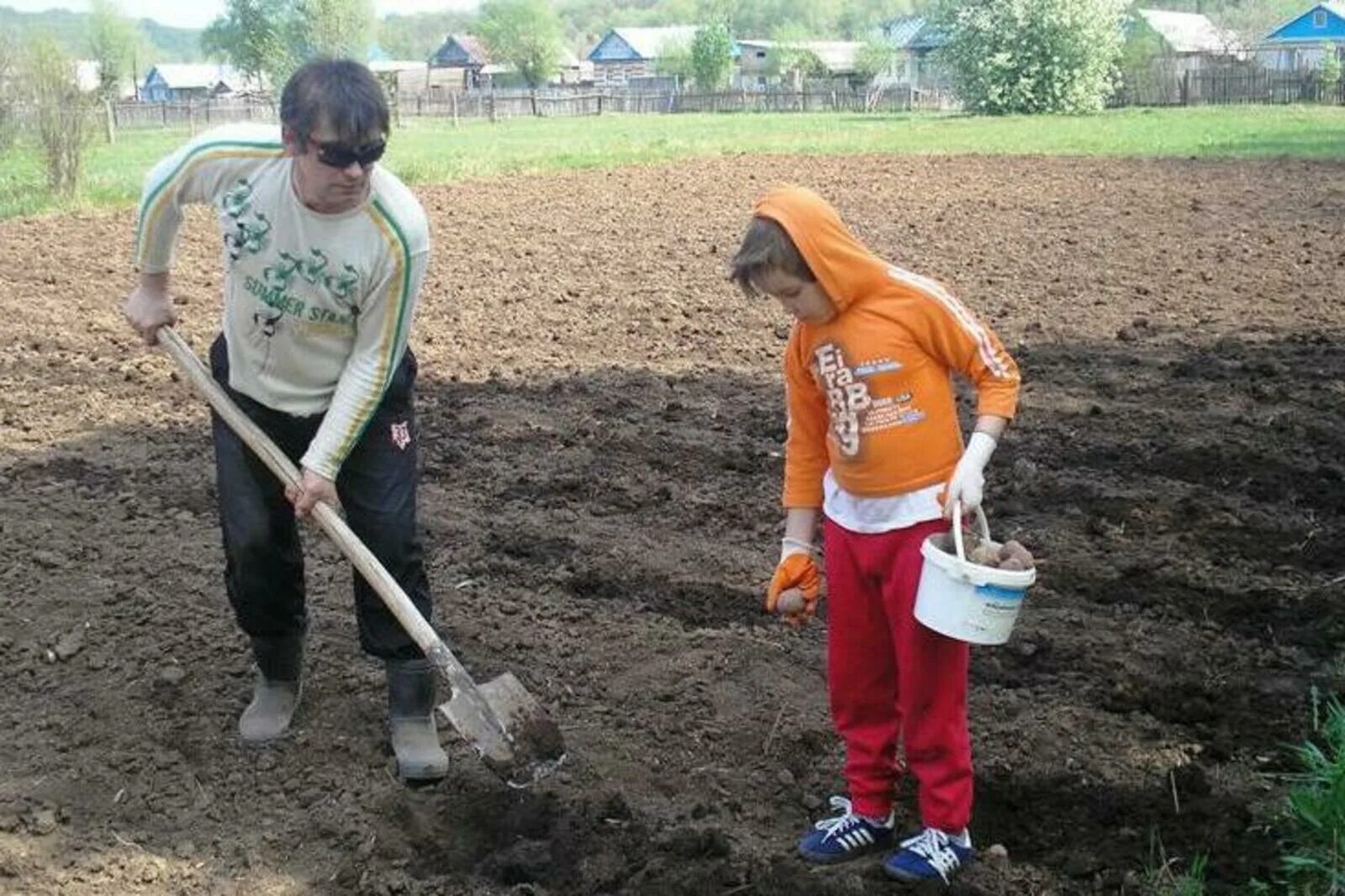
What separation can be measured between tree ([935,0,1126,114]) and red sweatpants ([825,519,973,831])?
41.8 metres

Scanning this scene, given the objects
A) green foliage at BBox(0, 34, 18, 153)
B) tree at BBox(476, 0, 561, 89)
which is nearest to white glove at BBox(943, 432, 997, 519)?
green foliage at BBox(0, 34, 18, 153)

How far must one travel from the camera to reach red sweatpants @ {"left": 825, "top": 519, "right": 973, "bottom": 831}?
330cm

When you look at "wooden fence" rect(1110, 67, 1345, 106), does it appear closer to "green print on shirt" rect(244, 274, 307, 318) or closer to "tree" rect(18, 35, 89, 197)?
"tree" rect(18, 35, 89, 197)

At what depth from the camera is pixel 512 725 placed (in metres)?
3.83

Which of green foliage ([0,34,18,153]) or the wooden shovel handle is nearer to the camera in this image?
the wooden shovel handle

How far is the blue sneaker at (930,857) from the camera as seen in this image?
134 inches

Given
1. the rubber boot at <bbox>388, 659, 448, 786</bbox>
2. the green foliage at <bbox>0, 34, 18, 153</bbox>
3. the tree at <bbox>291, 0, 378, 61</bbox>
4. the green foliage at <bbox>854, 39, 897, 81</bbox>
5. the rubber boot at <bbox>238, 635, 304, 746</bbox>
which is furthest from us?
the green foliage at <bbox>854, 39, 897, 81</bbox>

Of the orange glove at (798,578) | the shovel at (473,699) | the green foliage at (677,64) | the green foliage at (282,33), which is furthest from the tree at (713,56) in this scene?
the orange glove at (798,578)

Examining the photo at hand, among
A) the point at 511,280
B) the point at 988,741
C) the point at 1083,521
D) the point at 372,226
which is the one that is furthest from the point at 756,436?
the point at 511,280

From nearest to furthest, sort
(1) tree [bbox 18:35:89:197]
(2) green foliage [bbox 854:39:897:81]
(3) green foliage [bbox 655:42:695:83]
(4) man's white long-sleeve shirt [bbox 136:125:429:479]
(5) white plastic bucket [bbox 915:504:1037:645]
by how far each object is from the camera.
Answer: (5) white plastic bucket [bbox 915:504:1037:645] < (4) man's white long-sleeve shirt [bbox 136:125:429:479] < (1) tree [bbox 18:35:89:197] < (2) green foliage [bbox 854:39:897:81] < (3) green foliage [bbox 655:42:695:83]

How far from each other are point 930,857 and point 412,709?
153cm

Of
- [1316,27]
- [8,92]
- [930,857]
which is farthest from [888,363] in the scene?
[1316,27]

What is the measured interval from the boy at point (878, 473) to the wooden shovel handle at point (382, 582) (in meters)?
0.85

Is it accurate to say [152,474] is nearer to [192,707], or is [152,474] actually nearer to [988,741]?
[192,707]
